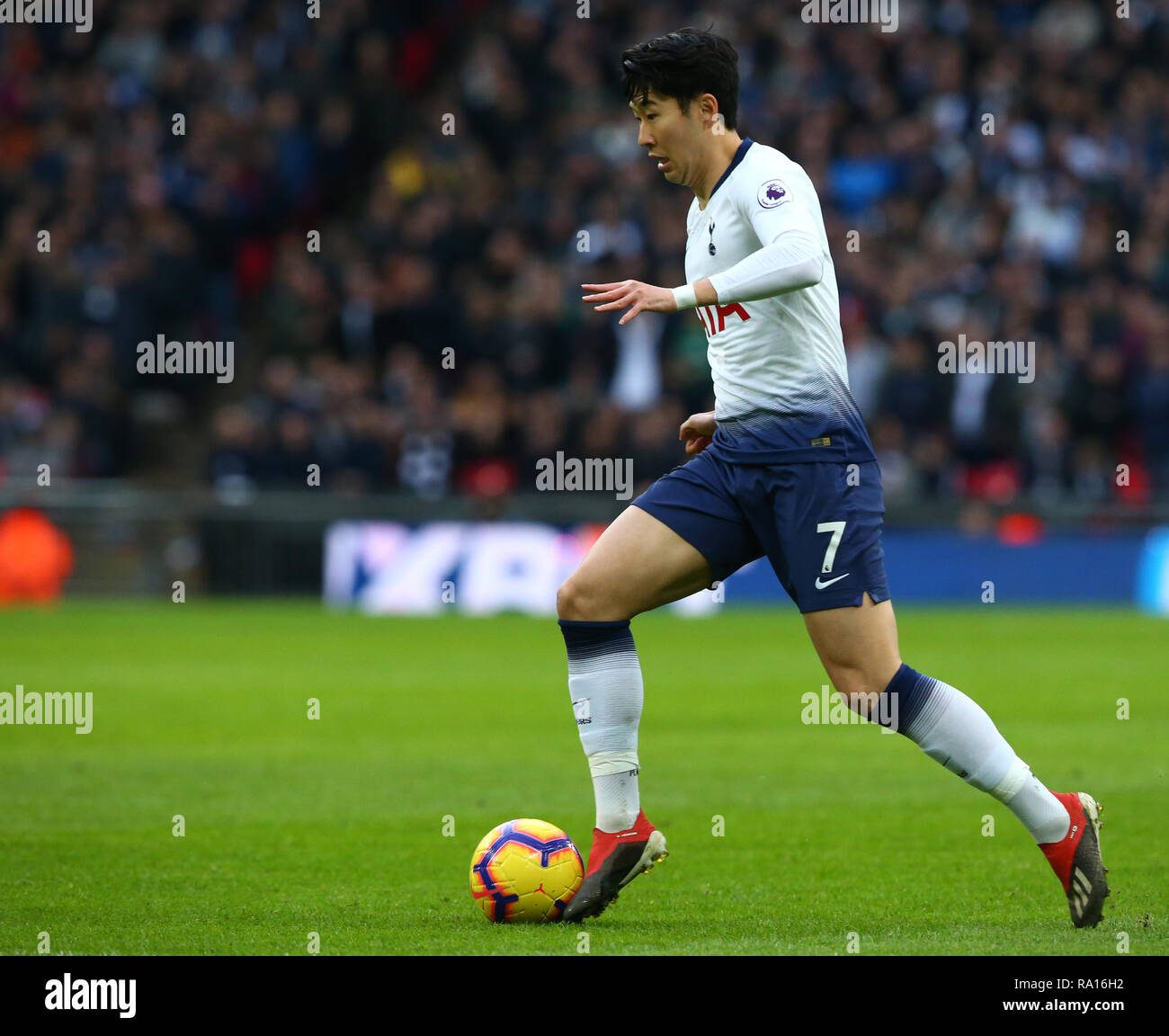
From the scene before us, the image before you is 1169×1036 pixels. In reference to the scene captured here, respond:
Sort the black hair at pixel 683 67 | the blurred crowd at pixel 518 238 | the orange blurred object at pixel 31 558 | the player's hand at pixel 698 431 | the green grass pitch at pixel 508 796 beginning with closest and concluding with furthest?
the green grass pitch at pixel 508 796 → the black hair at pixel 683 67 → the player's hand at pixel 698 431 → the orange blurred object at pixel 31 558 → the blurred crowd at pixel 518 238

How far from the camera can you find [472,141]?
75.8 ft

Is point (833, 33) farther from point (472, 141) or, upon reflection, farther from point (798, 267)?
point (798, 267)

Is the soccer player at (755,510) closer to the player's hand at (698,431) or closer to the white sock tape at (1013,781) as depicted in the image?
the white sock tape at (1013,781)

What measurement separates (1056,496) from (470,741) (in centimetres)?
1115

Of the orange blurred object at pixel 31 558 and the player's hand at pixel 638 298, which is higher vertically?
the player's hand at pixel 638 298

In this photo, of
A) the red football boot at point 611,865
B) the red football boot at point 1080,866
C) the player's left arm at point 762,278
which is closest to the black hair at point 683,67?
the player's left arm at point 762,278

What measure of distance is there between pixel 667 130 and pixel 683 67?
0.20 m

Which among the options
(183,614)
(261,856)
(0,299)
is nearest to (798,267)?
(261,856)

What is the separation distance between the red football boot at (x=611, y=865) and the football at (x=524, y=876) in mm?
50

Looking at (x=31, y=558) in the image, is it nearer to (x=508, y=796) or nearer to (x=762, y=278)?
(x=508, y=796)

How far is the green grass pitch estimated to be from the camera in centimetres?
570

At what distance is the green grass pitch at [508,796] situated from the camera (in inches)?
225

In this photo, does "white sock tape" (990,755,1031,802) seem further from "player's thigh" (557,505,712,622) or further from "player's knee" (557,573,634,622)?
"player's knee" (557,573,634,622)

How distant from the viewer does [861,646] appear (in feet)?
18.2
